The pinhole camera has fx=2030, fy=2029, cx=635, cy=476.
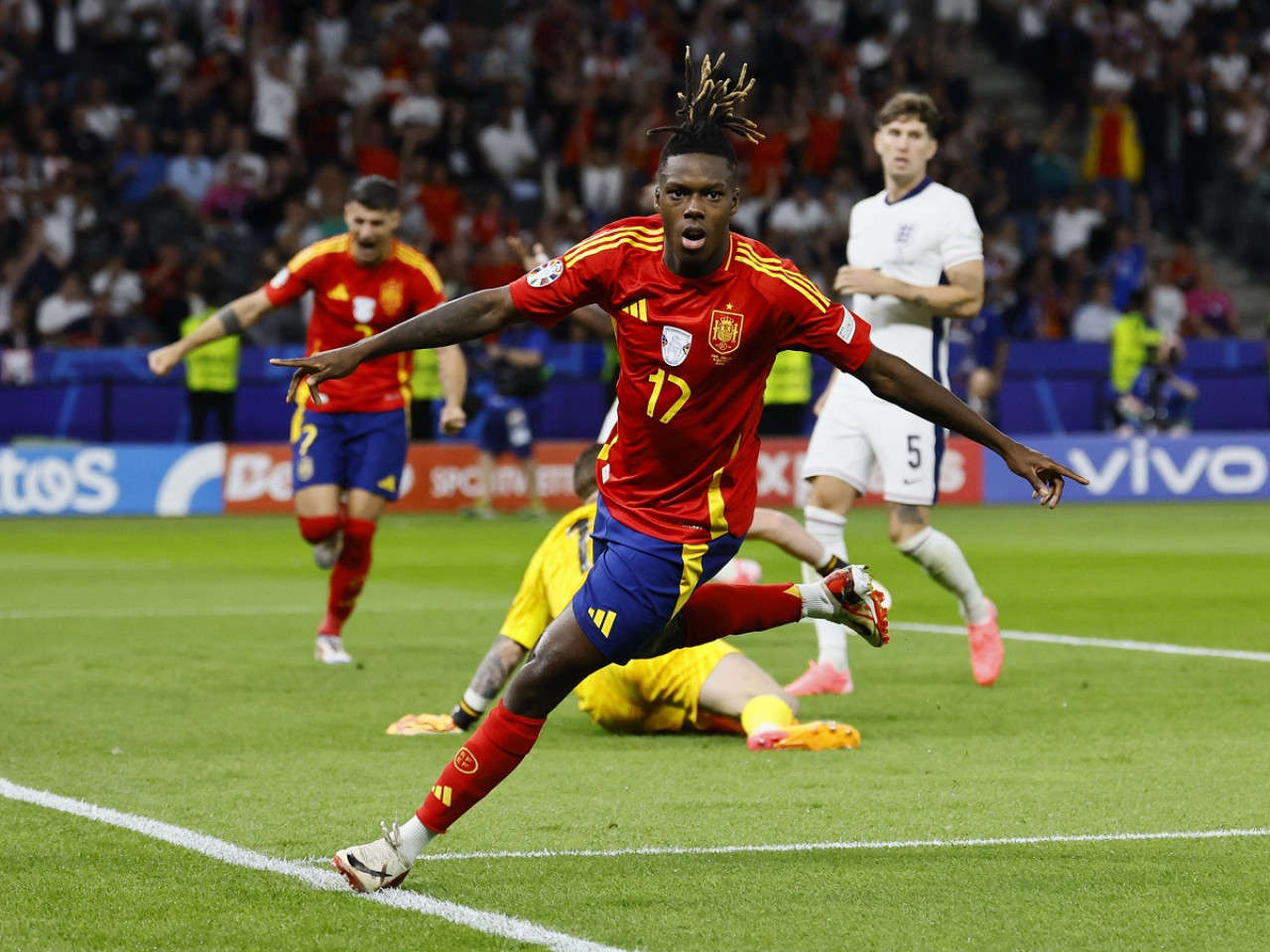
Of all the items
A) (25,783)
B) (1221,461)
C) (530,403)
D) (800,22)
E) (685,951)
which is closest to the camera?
(685,951)

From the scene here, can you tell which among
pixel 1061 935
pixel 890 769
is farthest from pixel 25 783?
pixel 1061 935

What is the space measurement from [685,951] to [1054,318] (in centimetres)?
2282

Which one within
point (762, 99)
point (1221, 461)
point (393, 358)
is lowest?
point (1221, 461)

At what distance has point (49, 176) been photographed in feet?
77.7

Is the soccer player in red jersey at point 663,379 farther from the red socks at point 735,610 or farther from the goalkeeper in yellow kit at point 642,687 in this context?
the goalkeeper in yellow kit at point 642,687

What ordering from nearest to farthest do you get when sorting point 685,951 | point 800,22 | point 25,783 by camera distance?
point 685,951 → point 25,783 → point 800,22

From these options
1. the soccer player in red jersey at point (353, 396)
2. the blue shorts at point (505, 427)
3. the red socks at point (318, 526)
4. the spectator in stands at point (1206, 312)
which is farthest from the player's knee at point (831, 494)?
the spectator in stands at point (1206, 312)

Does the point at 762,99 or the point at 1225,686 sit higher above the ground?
the point at 762,99

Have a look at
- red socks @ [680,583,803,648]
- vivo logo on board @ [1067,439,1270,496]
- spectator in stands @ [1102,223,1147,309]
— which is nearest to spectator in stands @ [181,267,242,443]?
vivo logo on board @ [1067,439,1270,496]

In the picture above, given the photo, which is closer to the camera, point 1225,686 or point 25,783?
point 25,783

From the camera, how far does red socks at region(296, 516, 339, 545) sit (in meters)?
10.5

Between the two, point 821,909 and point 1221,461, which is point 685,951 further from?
point 1221,461

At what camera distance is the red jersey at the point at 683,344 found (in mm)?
5293

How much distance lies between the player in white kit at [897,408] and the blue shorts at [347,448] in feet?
7.70
